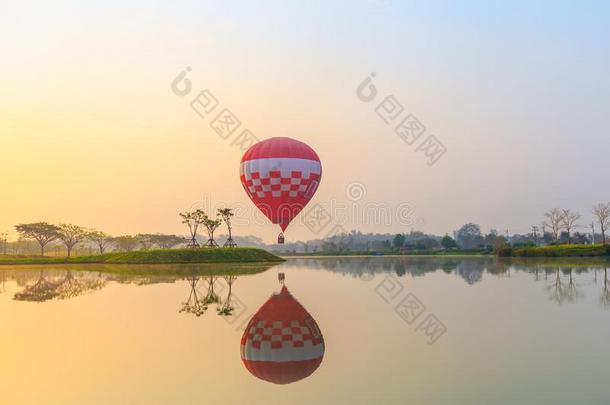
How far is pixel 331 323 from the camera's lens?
37.7ft

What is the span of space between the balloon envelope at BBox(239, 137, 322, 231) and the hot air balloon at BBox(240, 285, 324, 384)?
20.0 m

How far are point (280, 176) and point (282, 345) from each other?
2409 cm

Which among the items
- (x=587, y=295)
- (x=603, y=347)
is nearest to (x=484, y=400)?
(x=603, y=347)

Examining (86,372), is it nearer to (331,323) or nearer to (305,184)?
(331,323)

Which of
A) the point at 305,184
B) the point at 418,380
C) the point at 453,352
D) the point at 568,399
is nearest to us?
the point at 568,399

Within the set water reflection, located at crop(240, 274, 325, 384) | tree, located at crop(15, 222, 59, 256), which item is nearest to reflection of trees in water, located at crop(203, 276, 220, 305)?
water reflection, located at crop(240, 274, 325, 384)

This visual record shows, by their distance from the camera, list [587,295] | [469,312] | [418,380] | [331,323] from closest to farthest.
Answer: [418,380]
[331,323]
[469,312]
[587,295]

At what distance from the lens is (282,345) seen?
9.39 meters

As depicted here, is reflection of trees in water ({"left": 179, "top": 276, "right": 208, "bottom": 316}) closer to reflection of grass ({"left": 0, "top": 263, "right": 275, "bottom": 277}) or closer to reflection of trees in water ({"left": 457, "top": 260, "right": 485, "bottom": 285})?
reflection of trees in water ({"left": 457, "top": 260, "right": 485, "bottom": 285})

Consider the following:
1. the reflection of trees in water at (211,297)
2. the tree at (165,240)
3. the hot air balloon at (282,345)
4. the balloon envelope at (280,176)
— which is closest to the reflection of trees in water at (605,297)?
the hot air balloon at (282,345)

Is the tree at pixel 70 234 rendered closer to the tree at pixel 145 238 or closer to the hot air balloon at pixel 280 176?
the tree at pixel 145 238

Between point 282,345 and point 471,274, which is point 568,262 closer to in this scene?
point 471,274

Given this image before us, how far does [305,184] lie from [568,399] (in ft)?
94.7

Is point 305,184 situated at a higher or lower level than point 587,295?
higher
